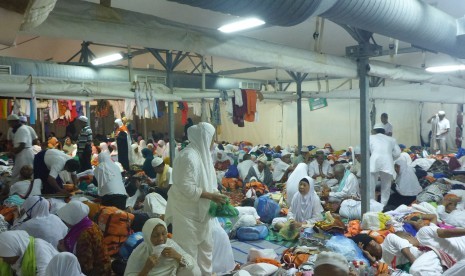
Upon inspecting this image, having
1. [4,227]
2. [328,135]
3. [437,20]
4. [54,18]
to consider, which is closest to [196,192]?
[54,18]

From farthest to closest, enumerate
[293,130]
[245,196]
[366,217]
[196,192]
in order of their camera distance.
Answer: [293,130], [245,196], [366,217], [196,192]

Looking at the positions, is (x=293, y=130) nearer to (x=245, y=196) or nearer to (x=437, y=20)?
(x=245, y=196)

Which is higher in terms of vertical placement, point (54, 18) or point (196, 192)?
point (54, 18)

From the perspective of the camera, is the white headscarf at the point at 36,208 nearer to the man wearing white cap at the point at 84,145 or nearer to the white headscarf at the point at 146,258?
the white headscarf at the point at 146,258

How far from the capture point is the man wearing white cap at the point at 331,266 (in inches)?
93.8

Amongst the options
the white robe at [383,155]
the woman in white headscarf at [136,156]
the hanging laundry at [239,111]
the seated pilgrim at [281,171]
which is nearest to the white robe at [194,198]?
the white robe at [383,155]

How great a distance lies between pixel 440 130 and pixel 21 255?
44.0 ft

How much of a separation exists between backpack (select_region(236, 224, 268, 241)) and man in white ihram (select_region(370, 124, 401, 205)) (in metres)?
2.63

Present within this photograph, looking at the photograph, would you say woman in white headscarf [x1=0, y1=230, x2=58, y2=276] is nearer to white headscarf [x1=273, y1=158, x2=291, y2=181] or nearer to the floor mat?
the floor mat

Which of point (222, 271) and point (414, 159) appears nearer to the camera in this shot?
point (222, 271)

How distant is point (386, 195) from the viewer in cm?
773

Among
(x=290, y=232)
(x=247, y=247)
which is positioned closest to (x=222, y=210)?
(x=247, y=247)

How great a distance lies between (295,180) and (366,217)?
1.77m

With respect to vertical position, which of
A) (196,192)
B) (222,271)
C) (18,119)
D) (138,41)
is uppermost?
(138,41)
